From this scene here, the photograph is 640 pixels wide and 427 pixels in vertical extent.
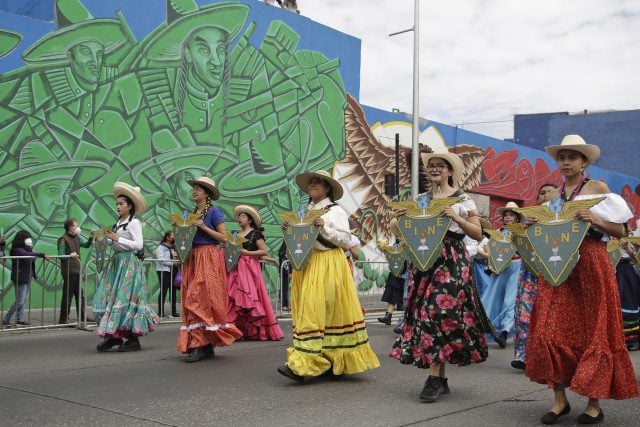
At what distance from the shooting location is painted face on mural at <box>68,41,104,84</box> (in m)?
14.9

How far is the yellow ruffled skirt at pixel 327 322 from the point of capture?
6523 millimetres

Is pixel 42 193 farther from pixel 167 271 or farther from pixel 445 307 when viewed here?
pixel 445 307

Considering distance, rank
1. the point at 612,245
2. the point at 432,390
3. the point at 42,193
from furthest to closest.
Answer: the point at 42,193
the point at 612,245
the point at 432,390

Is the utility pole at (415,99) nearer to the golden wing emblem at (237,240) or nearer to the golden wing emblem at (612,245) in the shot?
the golden wing emblem at (237,240)

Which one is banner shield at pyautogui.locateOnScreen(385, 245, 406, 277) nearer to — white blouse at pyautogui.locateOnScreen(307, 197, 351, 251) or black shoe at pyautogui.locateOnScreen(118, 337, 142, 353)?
black shoe at pyautogui.locateOnScreen(118, 337, 142, 353)

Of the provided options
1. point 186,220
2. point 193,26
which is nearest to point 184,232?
point 186,220

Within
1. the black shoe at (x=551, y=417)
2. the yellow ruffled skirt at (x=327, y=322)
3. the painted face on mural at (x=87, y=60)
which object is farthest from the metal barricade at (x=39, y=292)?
the black shoe at (x=551, y=417)

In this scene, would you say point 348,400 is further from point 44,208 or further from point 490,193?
point 490,193

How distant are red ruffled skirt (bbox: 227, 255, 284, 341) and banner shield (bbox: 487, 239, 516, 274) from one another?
2.98 meters

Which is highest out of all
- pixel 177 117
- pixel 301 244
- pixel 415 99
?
pixel 415 99

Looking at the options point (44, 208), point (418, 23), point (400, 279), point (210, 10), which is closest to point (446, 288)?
point (400, 279)

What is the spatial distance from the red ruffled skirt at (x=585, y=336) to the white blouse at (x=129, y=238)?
4.97 meters

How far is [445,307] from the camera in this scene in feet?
19.4

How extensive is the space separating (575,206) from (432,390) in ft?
5.81
